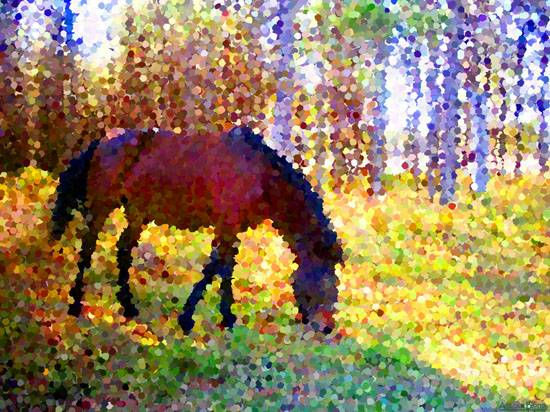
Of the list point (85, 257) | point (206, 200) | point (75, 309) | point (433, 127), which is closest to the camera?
point (75, 309)

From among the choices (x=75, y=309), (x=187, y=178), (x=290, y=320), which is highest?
(x=187, y=178)

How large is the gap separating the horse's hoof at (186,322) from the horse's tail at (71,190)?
57cm

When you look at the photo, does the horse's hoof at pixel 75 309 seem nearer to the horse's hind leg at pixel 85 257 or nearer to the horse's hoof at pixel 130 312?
the horse's hind leg at pixel 85 257

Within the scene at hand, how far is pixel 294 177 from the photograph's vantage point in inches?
95.1

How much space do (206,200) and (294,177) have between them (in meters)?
0.35

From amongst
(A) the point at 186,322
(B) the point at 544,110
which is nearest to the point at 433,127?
(B) the point at 544,110

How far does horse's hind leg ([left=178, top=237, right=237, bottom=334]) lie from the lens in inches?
92.6

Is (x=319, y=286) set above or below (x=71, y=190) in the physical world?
below

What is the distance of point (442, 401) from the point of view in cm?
201

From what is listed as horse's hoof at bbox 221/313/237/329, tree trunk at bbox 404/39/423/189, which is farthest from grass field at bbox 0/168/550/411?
tree trunk at bbox 404/39/423/189

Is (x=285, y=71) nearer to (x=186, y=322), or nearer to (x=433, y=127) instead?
(x=433, y=127)

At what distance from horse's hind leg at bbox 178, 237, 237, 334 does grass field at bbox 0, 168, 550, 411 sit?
0.10ft

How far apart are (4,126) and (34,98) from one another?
156 mm

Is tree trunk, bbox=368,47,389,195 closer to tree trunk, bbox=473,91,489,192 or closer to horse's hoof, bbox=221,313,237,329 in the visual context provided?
tree trunk, bbox=473,91,489,192
